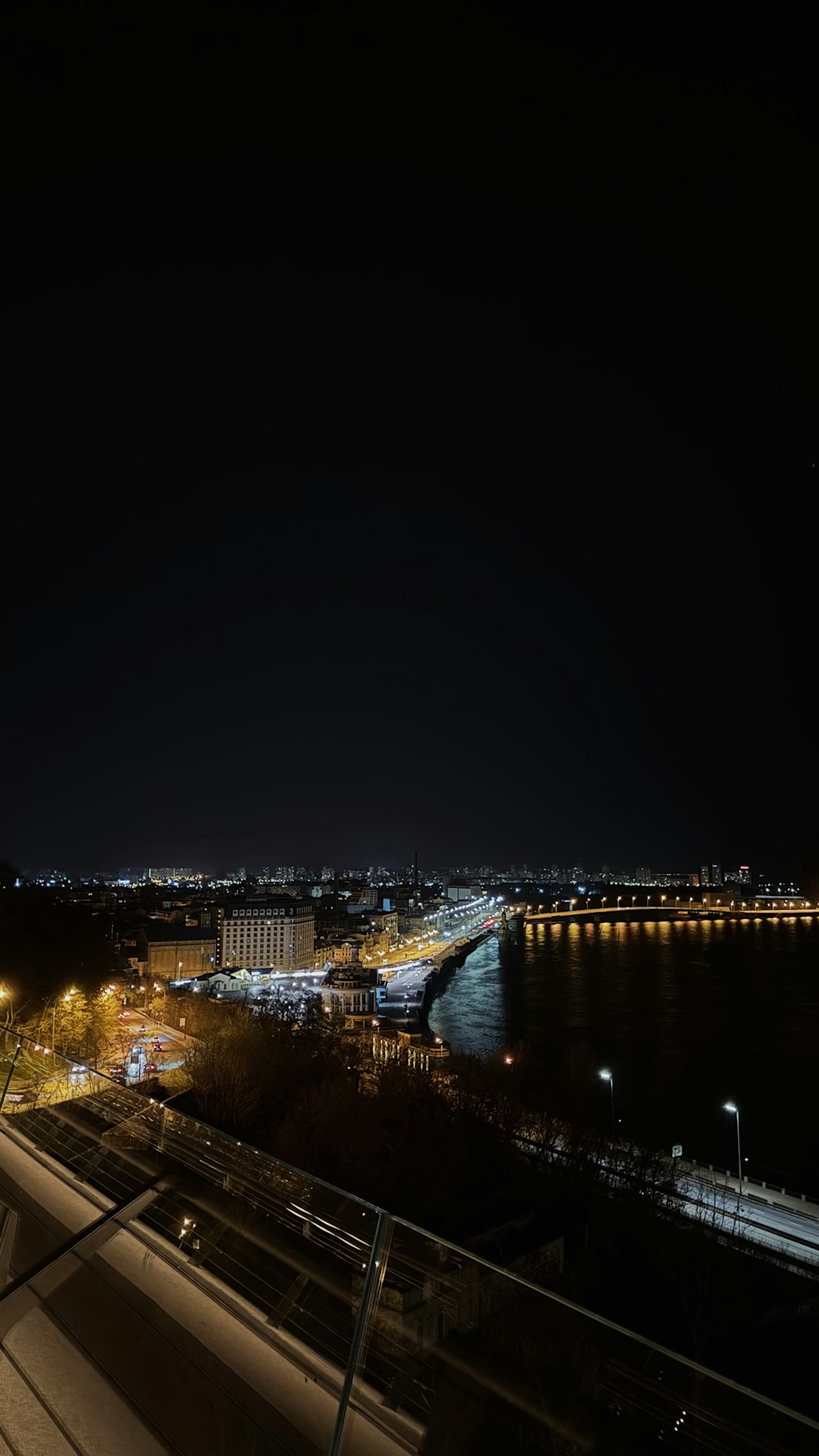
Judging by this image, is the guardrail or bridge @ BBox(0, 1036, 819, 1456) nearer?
bridge @ BBox(0, 1036, 819, 1456)

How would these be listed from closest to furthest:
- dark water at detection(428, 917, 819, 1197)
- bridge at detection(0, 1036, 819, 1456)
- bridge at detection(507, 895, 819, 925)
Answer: bridge at detection(0, 1036, 819, 1456) < dark water at detection(428, 917, 819, 1197) < bridge at detection(507, 895, 819, 925)

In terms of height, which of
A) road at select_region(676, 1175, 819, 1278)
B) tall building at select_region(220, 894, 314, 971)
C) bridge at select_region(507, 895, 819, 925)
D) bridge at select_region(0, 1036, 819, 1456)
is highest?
bridge at select_region(0, 1036, 819, 1456)

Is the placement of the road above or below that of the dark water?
above

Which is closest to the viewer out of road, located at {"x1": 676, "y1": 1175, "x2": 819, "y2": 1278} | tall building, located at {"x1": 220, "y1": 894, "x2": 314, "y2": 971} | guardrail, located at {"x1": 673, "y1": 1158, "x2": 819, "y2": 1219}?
road, located at {"x1": 676, "y1": 1175, "x2": 819, "y2": 1278}

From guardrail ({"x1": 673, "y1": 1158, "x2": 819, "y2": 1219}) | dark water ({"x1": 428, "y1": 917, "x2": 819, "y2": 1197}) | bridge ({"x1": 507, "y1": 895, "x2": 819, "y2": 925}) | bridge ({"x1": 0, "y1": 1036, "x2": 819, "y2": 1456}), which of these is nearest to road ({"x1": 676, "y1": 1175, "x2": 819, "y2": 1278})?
guardrail ({"x1": 673, "y1": 1158, "x2": 819, "y2": 1219})

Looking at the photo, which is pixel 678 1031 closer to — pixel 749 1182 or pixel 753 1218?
pixel 749 1182

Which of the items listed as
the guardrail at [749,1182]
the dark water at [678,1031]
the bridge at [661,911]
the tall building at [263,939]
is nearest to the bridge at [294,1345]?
the guardrail at [749,1182]

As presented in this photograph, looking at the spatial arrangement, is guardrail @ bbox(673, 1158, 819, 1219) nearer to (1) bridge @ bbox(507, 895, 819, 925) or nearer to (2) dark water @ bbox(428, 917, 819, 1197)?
(2) dark water @ bbox(428, 917, 819, 1197)
